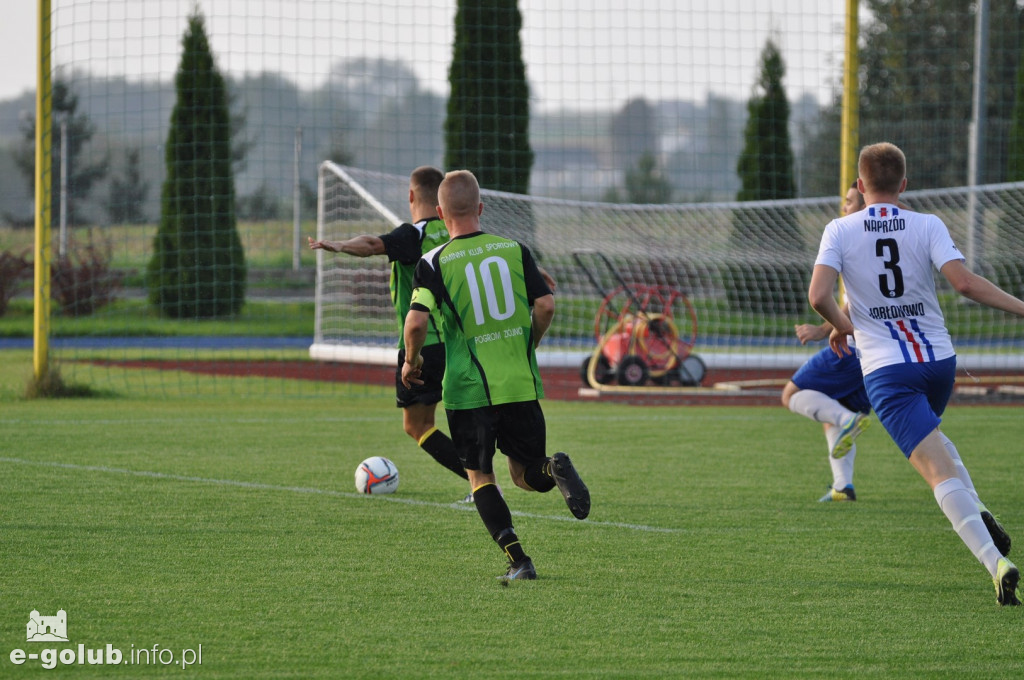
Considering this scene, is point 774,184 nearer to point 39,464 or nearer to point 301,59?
point 301,59

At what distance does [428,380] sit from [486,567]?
1.50 m

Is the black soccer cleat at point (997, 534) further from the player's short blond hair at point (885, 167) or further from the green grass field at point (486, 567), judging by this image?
the player's short blond hair at point (885, 167)

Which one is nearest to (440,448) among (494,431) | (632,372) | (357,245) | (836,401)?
(357,245)

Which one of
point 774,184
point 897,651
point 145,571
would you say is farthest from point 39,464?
point 774,184

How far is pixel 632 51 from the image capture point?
14.2 metres

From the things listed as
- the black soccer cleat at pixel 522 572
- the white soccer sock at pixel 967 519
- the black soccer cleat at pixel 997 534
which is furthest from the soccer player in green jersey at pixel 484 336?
the black soccer cleat at pixel 997 534

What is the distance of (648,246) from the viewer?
17.9 meters

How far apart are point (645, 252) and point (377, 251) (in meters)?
12.2

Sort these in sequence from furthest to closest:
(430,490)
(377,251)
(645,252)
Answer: (645,252) → (430,490) → (377,251)

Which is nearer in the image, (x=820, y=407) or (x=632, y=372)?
(x=820, y=407)

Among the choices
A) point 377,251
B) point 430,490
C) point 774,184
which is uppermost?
point 774,184

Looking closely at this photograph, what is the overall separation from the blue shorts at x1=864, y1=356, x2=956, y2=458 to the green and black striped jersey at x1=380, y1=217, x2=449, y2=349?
229cm

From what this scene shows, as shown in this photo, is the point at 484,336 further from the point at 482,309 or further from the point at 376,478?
the point at 376,478

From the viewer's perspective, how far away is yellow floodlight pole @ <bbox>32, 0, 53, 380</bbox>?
39.4 feet
